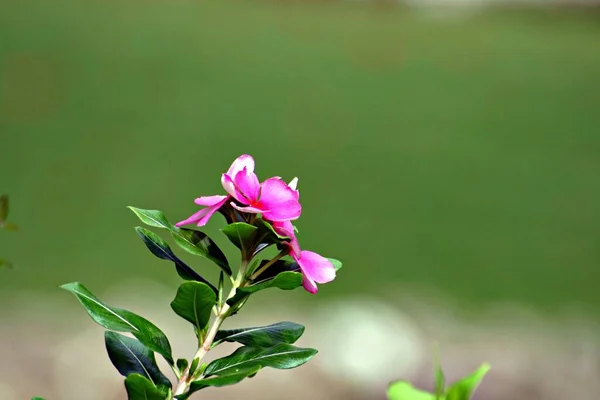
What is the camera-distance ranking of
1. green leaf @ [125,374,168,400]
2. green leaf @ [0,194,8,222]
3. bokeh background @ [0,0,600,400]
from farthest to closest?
bokeh background @ [0,0,600,400] < green leaf @ [0,194,8,222] < green leaf @ [125,374,168,400]

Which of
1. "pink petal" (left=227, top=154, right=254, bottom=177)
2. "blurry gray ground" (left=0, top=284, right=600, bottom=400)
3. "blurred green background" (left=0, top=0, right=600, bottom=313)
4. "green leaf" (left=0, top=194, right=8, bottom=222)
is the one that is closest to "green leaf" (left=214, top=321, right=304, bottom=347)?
"pink petal" (left=227, top=154, right=254, bottom=177)

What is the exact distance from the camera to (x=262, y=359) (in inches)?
19.5

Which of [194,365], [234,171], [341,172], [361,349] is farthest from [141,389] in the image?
[341,172]

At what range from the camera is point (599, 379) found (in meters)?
2.89

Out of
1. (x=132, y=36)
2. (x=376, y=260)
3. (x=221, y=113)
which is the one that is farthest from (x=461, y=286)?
(x=132, y=36)

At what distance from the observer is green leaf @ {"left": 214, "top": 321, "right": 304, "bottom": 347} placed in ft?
1.70

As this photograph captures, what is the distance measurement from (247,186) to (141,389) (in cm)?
14

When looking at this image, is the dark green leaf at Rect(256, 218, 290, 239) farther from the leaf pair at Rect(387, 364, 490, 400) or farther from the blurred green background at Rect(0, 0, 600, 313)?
the blurred green background at Rect(0, 0, 600, 313)

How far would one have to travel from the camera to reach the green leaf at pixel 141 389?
45 cm

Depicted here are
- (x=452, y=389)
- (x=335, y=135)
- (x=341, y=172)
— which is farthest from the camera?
(x=335, y=135)

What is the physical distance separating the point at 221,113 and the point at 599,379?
9.45ft

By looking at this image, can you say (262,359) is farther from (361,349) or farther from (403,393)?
(361,349)

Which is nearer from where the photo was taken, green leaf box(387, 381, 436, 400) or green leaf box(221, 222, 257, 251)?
green leaf box(221, 222, 257, 251)

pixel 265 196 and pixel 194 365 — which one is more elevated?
pixel 265 196
